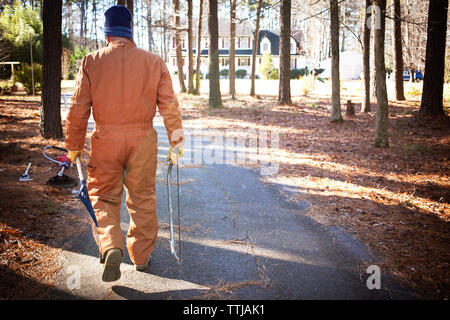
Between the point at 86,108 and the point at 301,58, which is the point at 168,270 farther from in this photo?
the point at 301,58

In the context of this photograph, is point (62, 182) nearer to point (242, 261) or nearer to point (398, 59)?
point (242, 261)

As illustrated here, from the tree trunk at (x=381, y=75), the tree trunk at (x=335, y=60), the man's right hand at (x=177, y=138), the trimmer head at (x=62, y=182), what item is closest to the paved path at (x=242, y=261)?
the man's right hand at (x=177, y=138)

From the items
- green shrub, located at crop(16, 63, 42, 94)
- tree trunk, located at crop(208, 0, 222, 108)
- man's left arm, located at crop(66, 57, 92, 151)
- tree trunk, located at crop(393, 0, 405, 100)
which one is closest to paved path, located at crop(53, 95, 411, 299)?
man's left arm, located at crop(66, 57, 92, 151)

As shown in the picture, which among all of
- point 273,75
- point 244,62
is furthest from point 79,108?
point 244,62

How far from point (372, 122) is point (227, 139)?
217 inches

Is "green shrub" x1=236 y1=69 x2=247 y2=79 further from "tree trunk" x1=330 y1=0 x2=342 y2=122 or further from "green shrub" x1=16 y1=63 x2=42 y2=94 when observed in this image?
"tree trunk" x1=330 y1=0 x2=342 y2=122

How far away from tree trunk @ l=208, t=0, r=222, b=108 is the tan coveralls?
12640 mm

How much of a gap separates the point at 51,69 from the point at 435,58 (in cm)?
1169

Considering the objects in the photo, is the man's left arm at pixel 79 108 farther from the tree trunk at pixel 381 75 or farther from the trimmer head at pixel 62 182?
the tree trunk at pixel 381 75

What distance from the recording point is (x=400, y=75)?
601 inches

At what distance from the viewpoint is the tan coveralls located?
119 inches

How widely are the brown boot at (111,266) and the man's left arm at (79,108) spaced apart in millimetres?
1113

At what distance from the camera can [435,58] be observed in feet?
34.7

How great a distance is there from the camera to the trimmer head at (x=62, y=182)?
5.48 meters
